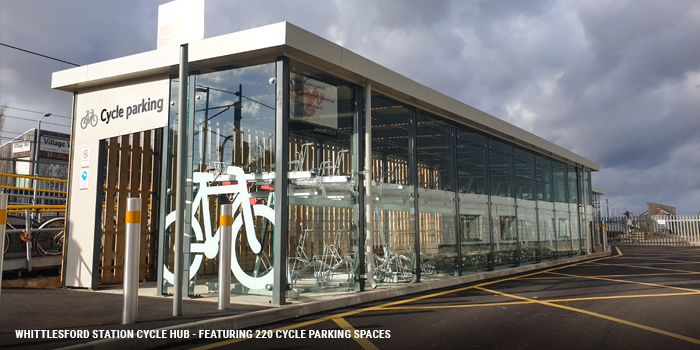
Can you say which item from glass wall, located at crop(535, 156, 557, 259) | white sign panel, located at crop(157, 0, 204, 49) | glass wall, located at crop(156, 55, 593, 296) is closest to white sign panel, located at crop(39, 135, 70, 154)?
glass wall, located at crop(156, 55, 593, 296)

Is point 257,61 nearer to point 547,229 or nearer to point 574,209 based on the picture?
point 547,229

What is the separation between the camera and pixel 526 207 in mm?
17375

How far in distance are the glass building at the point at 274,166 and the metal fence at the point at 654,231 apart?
99.0 feet

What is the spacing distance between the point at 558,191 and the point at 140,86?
Answer: 17356 millimetres

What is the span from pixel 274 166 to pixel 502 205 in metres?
9.73

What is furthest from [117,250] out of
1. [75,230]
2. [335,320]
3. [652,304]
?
[652,304]

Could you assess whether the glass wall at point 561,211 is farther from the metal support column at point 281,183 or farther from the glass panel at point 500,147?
the metal support column at point 281,183

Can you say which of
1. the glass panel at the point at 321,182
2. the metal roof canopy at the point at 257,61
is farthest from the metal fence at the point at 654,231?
the glass panel at the point at 321,182

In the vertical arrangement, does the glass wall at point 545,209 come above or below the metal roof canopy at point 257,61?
below

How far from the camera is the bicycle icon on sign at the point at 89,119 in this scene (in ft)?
34.0

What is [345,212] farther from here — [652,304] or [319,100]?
A: [652,304]

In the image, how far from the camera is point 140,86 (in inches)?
387

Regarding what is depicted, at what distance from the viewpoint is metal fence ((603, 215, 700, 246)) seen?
1369 inches

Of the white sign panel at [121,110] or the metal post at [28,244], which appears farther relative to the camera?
the metal post at [28,244]
